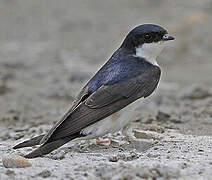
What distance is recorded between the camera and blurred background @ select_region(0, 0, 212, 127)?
9.56 m

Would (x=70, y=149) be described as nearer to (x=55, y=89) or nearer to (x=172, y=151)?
(x=172, y=151)

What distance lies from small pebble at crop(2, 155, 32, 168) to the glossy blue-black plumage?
1.10 metres

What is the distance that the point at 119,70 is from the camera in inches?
231

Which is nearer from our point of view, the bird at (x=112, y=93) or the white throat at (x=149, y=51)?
the bird at (x=112, y=93)

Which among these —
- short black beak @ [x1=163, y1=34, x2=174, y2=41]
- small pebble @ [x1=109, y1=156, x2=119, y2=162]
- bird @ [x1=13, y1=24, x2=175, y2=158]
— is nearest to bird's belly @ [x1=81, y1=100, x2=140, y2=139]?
bird @ [x1=13, y1=24, x2=175, y2=158]

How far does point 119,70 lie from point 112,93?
30 centimetres

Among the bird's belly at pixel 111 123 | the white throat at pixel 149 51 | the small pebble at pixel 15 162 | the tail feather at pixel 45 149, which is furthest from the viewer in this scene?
the white throat at pixel 149 51

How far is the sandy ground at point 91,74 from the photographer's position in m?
4.89

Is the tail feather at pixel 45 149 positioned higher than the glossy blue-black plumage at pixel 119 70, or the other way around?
the glossy blue-black plumage at pixel 119 70

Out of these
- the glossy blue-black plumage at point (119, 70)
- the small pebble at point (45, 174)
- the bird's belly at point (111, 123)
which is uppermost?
the glossy blue-black plumage at point (119, 70)

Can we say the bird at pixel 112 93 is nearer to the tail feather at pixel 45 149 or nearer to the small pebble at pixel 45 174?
the tail feather at pixel 45 149

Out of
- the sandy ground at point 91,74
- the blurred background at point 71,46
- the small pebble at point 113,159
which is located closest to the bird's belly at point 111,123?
the sandy ground at point 91,74

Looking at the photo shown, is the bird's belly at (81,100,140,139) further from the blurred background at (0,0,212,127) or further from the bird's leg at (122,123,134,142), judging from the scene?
the blurred background at (0,0,212,127)

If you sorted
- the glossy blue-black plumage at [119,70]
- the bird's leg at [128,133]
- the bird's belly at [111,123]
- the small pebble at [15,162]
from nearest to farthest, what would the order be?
the small pebble at [15,162]
the bird's belly at [111,123]
the glossy blue-black plumage at [119,70]
the bird's leg at [128,133]
